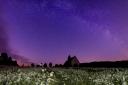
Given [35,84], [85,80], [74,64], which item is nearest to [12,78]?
[35,84]

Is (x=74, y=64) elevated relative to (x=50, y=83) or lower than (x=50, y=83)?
elevated

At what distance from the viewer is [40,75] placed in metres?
24.6

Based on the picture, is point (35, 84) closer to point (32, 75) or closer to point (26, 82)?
point (26, 82)

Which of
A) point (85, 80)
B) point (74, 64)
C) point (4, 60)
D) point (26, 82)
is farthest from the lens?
point (4, 60)

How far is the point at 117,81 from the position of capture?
84.5 feet

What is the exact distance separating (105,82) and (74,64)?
160 feet

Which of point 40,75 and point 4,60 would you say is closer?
point 40,75

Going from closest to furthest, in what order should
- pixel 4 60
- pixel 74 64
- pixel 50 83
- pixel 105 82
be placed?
pixel 50 83, pixel 105 82, pixel 74 64, pixel 4 60

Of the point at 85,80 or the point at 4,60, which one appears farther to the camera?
the point at 4,60

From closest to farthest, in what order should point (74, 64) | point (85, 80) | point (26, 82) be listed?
point (26, 82), point (85, 80), point (74, 64)

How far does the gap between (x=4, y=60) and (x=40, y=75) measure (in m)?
60.0

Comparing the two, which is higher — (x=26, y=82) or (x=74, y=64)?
(x=74, y=64)

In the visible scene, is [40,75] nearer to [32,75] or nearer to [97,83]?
[32,75]

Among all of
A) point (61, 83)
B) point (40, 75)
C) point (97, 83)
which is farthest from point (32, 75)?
point (97, 83)
